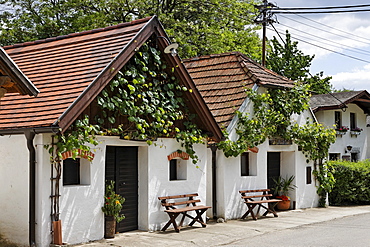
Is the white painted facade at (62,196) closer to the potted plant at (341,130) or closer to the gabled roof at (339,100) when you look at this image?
the gabled roof at (339,100)

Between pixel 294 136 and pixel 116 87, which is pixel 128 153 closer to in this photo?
pixel 116 87

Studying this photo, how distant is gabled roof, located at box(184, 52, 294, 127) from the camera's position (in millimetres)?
18609

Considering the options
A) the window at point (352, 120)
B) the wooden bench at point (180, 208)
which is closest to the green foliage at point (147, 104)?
the wooden bench at point (180, 208)

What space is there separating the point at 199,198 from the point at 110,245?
167 inches

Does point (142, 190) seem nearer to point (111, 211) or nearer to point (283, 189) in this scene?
point (111, 211)

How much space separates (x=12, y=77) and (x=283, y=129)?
41.8 feet

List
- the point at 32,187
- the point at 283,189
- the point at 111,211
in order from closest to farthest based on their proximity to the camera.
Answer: the point at 32,187 < the point at 111,211 < the point at 283,189

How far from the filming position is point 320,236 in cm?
1388

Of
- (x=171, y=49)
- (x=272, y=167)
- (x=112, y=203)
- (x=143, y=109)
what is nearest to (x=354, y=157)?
(x=272, y=167)

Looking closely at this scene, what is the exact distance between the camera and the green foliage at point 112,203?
12992 millimetres

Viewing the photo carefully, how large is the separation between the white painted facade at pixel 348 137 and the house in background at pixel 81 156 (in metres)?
15.0

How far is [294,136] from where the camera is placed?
20250 mm

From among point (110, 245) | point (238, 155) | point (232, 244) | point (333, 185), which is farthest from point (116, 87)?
point (333, 185)

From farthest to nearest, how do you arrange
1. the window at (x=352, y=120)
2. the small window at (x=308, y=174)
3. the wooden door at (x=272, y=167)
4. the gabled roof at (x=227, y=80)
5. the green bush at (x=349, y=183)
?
the window at (x=352, y=120), the green bush at (x=349, y=183), the small window at (x=308, y=174), the wooden door at (x=272, y=167), the gabled roof at (x=227, y=80)
